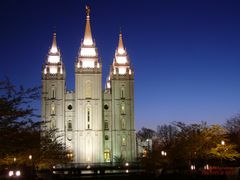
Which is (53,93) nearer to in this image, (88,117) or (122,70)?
(88,117)

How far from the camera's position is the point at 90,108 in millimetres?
95875

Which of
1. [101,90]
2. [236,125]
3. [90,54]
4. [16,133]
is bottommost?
[16,133]

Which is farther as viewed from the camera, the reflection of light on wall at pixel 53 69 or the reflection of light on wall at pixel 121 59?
the reflection of light on wall at pixel 121 59

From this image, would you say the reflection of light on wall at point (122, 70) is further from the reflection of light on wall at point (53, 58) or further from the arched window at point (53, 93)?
the arched window at point (53, 93)

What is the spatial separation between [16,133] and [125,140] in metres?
78.7

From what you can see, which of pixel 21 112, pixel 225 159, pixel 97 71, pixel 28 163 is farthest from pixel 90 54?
pixel 21 112

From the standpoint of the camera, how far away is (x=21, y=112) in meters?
19.0

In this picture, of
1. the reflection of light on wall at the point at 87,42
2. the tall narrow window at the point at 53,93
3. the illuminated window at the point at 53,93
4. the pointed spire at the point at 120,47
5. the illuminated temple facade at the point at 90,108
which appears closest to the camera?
the illuminated temple facade at the point at 90,108

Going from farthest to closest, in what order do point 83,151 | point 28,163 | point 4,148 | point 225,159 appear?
1. point 83,151
2. point 225,159
3. point 28,163
4. point 4,148

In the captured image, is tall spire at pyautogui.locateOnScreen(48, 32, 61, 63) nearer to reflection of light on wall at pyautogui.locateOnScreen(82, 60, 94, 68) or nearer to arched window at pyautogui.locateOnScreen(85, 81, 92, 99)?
reflection of light on wall at pyautogui.locateOnScreen(82, 60, 94, 68)

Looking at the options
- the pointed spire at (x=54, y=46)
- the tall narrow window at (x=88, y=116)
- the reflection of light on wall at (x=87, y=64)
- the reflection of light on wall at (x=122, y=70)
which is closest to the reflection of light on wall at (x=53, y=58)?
the pointed spire at (x=54, y=46)

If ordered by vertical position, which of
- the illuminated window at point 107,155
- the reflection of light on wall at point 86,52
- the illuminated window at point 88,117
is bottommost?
the illuminated window at point 107,155

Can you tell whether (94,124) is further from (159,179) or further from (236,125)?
(159,179)

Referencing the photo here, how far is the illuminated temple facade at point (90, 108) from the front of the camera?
9462 cm
